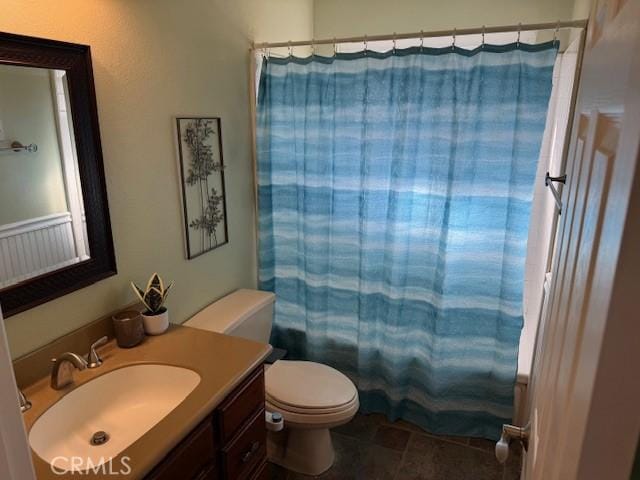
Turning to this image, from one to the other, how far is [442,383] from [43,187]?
2034 millimetres

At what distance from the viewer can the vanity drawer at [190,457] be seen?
1.19m

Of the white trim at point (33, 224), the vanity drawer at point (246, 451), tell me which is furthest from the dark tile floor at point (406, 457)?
the white trim at point (33, 224)

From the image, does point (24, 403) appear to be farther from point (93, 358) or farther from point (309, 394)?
point (309, 394)

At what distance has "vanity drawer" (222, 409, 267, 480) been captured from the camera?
1504 millimetres

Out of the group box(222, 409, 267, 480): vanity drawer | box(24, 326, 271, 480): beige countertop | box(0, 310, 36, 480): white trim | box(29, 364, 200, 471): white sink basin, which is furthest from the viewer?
box(222, 409, 267, 480): vanity drawer

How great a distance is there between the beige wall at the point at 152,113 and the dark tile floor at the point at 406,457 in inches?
41.2

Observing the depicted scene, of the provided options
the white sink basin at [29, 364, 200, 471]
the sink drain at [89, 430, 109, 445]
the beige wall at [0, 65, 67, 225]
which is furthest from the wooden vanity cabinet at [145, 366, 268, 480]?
the beige wall at [0, 65, 67, 225]

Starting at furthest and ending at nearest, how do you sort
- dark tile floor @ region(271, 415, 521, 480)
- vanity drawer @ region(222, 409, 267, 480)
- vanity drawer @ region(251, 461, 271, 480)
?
dark tile floor @ region(271, 415, 521, 480), vanity drawer @ region(251, 461, 271, 480), vanity drawer @ region(222, 409, 267, 480)

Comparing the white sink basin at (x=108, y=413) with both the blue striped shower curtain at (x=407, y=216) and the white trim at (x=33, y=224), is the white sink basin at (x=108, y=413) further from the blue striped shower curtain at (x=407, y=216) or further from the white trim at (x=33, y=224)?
the blue striped shower curtain at (x=407, y=216)

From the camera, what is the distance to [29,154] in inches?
53.0

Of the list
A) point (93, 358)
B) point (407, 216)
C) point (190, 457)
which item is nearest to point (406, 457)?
point (407, 216)

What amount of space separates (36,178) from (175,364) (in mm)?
746

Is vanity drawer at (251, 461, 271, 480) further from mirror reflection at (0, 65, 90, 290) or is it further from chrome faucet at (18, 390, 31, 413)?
mirror reflection at (0, 65, 90, 290)

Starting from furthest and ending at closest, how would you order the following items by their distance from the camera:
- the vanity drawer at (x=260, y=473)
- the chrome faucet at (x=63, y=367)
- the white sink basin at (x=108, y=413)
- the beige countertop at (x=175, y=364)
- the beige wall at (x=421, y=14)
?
1. the beige wall at (x=421, y=14)
2. the vanity drawer at (x=260, y=473)
3. the chrome faucet at (x=63, y=367)
4. the white sink basin at (x=108, y=413)
5. the beige countertop at (x=175, y=364)
